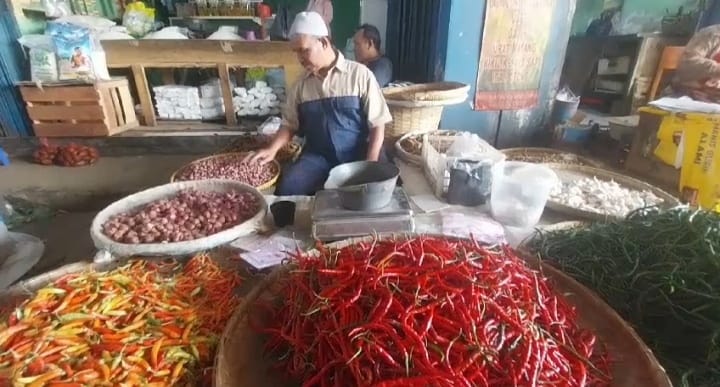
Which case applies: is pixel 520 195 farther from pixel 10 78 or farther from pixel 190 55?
pixel 10 78

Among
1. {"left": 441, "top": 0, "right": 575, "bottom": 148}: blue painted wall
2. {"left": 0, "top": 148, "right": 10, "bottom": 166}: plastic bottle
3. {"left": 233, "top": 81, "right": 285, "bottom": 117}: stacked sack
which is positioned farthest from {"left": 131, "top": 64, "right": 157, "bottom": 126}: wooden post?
{"left": 441, "top": 0, "right": 575, "bottom": 148}: blue painted wall

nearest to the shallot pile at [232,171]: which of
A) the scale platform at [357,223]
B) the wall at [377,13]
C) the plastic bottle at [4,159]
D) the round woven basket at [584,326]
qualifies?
the scale platform at [357,223]

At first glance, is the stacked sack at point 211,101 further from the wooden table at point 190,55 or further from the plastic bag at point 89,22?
the plastic bag at point 89,22

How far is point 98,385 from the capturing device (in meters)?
0.87

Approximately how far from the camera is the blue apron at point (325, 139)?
2518 millimetres

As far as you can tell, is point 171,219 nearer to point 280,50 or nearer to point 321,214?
point 321,214

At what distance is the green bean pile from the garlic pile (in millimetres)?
389

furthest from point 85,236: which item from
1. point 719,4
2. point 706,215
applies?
point 719,4

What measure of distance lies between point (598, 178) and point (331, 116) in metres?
1.72

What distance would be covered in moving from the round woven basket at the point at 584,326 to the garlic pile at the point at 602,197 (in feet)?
2.84

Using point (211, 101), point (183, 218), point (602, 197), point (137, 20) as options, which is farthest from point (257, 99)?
point (602, 197)

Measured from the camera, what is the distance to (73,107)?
4.10 metres

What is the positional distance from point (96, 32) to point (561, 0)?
4741mm

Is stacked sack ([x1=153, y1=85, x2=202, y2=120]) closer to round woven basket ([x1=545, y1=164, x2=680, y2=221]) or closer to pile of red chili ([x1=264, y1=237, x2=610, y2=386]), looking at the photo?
round woven basket ([x1=545, y1=164, x2=680, y2=221])
